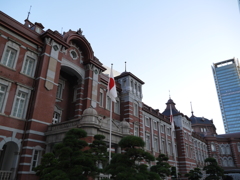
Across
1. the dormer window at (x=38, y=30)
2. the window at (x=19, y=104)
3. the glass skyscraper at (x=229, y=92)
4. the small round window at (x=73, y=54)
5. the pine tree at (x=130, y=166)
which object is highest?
the glass skyscraper at (x=229, y=92)

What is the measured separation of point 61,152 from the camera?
33.0ft

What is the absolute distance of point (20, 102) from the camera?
15.9 metres

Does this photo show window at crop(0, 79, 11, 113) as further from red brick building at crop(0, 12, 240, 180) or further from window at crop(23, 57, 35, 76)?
window at crop(23, 57, 35, 76)

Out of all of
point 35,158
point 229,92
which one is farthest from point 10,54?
point 229,92

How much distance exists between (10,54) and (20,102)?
389cm

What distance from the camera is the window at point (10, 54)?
51.1 feet

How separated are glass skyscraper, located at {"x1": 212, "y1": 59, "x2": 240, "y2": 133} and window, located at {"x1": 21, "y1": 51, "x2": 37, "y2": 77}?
12321cm

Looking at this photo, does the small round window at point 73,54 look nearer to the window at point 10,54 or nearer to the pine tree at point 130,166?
the window at point 10,54

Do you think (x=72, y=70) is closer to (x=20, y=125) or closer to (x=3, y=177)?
(x=20, y=125)

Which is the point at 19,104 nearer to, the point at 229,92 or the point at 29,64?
the point at 29,64

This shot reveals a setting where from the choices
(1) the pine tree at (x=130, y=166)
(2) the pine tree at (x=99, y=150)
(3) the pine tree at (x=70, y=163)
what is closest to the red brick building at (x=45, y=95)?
(2) the pine tree at (x=99, y=150)

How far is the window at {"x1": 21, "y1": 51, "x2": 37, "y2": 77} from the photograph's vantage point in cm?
1683

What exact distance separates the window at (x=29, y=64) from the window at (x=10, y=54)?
81 cm

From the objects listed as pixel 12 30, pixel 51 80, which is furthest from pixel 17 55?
pixel 51 80
